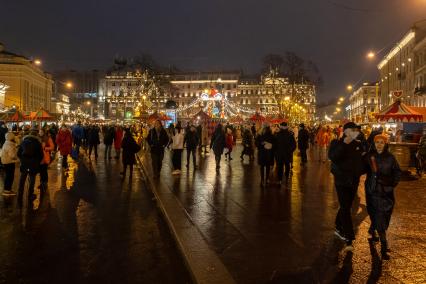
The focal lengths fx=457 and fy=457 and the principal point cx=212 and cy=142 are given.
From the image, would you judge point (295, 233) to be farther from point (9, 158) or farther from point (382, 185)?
point (9, 158)

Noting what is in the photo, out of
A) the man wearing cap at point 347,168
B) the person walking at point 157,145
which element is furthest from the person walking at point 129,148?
the man wearing cap at point 347,168

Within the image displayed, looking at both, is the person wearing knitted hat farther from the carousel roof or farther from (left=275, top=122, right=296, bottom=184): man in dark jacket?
the carousel roof

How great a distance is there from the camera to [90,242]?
6855 millimetres

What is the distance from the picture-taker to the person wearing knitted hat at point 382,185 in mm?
6082

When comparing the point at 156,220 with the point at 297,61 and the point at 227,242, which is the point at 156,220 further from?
the point at 297,61

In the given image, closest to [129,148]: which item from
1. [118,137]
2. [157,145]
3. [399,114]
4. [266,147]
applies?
[157,145]

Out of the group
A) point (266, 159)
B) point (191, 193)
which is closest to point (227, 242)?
point (191, 193)

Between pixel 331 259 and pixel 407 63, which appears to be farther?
pixel 407 63

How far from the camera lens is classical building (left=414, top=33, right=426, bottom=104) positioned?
5172cm

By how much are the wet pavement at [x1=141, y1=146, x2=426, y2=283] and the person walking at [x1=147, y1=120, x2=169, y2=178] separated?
1294 mm

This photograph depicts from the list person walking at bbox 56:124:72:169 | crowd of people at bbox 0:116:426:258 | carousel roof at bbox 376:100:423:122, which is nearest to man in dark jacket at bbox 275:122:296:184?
crowd of people at bbox 0:116:426:258

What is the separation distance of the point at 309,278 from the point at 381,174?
1.90 m

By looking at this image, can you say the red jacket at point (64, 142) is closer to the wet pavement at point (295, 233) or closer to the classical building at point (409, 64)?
the wet pavement at point (295, 233)

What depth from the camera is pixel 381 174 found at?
6.11m
